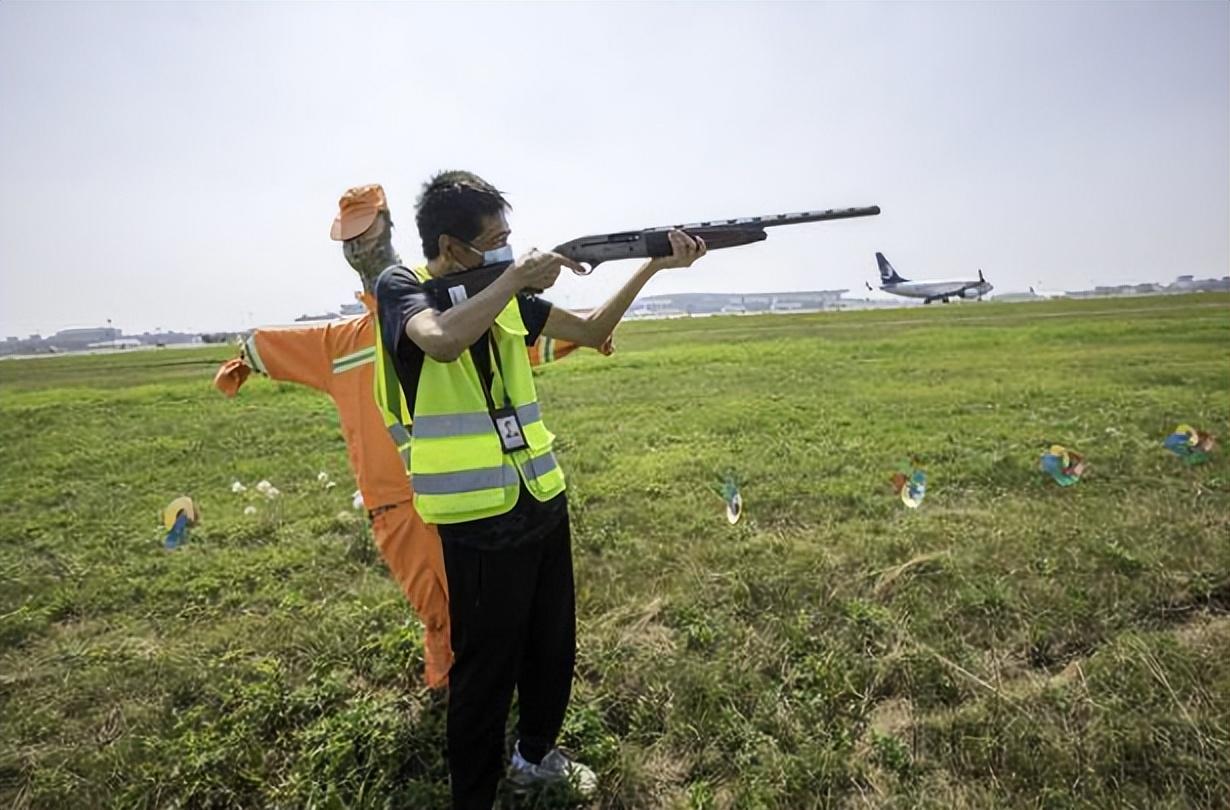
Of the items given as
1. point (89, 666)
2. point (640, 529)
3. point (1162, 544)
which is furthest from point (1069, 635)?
point (89, 666)

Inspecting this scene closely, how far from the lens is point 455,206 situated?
241 cm

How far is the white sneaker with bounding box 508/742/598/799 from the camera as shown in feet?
9.34

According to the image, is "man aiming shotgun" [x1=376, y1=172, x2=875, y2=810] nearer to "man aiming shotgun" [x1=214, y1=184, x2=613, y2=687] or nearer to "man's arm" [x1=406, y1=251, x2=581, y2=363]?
"man's arm" [x1=406, y1=251, x2=581, y2=363]

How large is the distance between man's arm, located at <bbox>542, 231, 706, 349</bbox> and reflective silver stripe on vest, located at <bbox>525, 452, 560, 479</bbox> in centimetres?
71

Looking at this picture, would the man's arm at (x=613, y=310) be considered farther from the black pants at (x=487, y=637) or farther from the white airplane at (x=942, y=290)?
the white airplane at (x=942, y=290)

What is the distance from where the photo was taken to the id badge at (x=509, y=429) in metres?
2.45

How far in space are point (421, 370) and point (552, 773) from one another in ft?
5.89

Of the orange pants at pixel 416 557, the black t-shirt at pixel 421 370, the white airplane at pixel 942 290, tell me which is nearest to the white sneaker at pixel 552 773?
the orange pants at pixel 416 557

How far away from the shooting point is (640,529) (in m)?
6.07

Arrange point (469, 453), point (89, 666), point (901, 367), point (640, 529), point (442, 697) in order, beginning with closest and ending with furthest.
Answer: point (469, 453), point (442, 697), point (89, 666), point (640, 529), point (901, 367)

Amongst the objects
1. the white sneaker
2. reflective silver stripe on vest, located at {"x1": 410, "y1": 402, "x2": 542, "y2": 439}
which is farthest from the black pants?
reflective silver stripe on vest, located at {"x1": 410, "y1": 402, "x2": 542, "y2": 439}

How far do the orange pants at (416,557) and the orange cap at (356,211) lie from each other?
1.28 meters

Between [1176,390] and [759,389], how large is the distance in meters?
7.30

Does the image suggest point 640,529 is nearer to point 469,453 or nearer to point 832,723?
point 832,723
